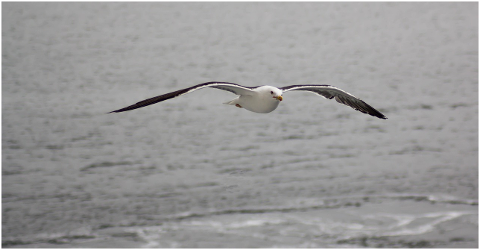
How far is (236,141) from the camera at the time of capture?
1476 inches

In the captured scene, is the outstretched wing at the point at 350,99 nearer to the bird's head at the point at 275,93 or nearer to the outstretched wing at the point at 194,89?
the bird's head at the point at 275,93

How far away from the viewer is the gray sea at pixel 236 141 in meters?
30.9

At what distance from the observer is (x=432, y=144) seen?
37938mm

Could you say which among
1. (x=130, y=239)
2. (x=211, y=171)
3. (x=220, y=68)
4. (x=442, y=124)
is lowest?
(x=130, y=239)

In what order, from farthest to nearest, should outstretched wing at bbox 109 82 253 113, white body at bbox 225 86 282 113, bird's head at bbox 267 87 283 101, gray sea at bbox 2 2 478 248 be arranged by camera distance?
gray sea at bbox 2 2 478 248
white body at bbox 225 86 282 113
bird's head at bbox 267 87 283 101
outstretched wing at bbox 109 82 253 113

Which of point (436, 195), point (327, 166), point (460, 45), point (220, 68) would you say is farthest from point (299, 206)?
point (460, 45)

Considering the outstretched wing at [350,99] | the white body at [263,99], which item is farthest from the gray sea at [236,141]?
the white body at [263,99]

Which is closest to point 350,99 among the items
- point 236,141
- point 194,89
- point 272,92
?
point 272,92

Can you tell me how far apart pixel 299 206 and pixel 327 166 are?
3494 millimetres

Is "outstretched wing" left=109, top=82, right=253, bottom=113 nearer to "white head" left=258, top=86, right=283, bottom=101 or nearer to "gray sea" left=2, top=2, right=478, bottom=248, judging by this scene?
"white head" left=258, top=86, right=283, bottom=101

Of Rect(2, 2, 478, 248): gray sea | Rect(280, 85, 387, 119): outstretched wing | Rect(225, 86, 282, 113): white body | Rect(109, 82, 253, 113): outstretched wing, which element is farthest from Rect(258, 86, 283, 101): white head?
Rect(2, 2, 478, 248): gray sea

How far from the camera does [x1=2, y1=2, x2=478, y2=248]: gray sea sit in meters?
30.9

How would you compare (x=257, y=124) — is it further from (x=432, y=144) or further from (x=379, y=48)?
(x=379, y=48)

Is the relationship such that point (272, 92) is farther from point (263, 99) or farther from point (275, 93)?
point (263, 99)
